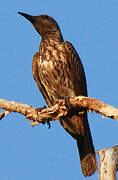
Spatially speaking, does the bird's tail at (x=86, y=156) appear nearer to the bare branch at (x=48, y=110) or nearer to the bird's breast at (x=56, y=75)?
the bird's breast at (x=56, y=75)

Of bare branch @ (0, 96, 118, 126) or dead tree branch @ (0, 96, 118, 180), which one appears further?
bare branch @ (0, 96, 118, 126)

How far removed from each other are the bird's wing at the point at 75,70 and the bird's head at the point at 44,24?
27.4 inches

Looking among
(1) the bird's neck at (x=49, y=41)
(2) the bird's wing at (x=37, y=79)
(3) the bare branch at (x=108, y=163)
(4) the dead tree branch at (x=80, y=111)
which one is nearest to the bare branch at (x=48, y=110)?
(4) the dead tree branch at (x=80, y=111)

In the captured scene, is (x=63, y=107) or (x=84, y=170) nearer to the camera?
(x=63, y=107)

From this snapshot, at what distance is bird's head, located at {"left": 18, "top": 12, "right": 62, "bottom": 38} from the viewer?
8.70 meters

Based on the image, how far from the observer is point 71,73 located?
7949mm

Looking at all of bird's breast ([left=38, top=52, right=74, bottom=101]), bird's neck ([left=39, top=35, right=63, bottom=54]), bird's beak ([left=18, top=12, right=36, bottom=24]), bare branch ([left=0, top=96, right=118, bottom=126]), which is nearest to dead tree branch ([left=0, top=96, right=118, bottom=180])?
bare branch ([left=0, top=96, right=118, bottom=126])

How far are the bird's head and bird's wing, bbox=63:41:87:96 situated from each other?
2.29ft

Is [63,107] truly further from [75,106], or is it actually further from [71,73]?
[71,73]

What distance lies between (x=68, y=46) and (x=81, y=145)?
1.72 metres

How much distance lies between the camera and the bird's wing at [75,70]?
26.1 feet

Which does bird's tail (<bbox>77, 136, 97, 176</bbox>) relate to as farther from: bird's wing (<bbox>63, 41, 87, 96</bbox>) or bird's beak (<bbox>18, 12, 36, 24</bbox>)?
bird's beak (<bbox>18, 12, 36, 24</bbox>)

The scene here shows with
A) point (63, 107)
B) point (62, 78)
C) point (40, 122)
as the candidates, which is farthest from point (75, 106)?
point (62, 78)

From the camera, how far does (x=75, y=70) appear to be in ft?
26.2
